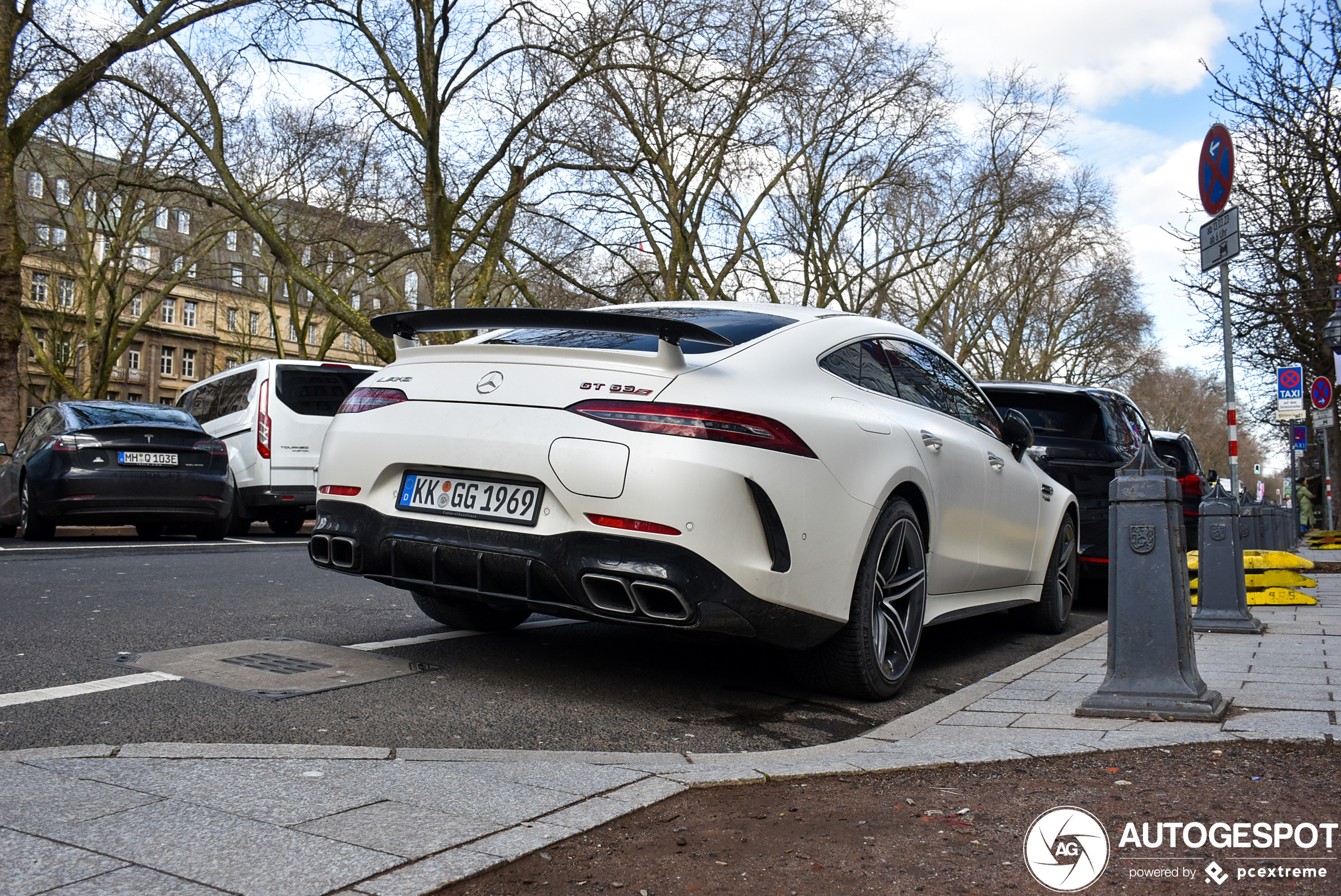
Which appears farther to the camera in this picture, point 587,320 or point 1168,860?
point 587,320

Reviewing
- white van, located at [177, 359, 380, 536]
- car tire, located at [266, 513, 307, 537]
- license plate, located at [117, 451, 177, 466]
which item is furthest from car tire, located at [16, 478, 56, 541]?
car tire, located at [266, 513, 307, 537]

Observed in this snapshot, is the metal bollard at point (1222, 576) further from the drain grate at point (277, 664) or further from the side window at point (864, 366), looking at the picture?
the drain grate at point (277, 664)

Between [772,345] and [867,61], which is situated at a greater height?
[867,61]

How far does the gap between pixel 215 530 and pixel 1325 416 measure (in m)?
22.1

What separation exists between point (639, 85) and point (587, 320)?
893 inches

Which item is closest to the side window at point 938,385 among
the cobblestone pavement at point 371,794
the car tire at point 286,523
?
the cobblestone pavement at point 371,794

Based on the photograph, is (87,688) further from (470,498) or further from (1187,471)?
(1187,471)

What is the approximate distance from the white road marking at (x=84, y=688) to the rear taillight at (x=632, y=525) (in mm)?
1690

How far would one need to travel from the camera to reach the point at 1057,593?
7062 mm

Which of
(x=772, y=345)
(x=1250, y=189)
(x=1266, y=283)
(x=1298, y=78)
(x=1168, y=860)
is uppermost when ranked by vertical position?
(x=1298, y=78)

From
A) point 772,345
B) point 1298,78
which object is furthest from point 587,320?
point 1298,78

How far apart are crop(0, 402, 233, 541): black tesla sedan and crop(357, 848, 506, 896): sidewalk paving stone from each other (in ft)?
33.1

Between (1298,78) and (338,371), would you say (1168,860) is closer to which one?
(338,371)

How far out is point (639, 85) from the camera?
84.0ft
